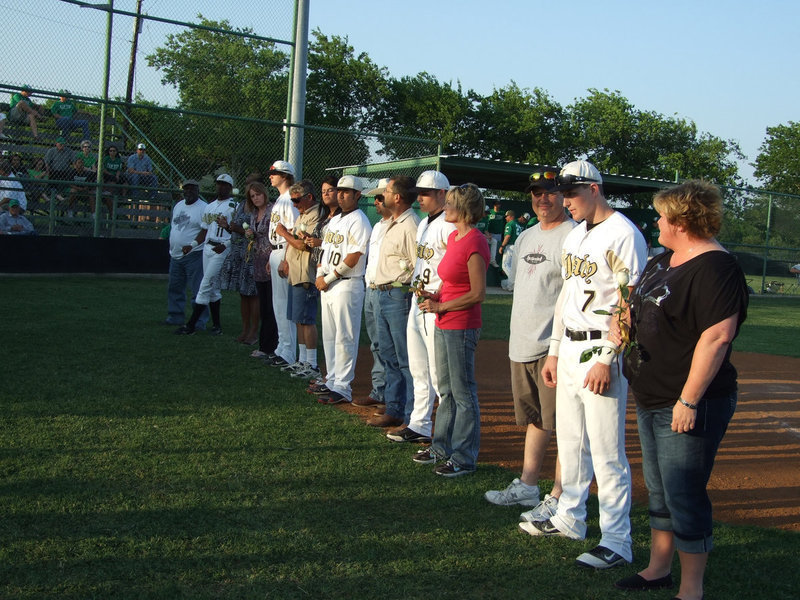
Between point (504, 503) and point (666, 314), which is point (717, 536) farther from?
point (666, 314)

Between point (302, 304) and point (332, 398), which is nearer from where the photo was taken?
point (332, 398)

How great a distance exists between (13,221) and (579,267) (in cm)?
1265

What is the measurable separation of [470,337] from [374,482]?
3.75 ft

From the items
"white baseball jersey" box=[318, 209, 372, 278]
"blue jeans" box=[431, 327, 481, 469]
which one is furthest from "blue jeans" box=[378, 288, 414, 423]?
"blue jeans" box=[431, 327, 481, 469]

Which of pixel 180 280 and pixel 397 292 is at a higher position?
pixel 397 292

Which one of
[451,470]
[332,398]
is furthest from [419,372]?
[332,398]

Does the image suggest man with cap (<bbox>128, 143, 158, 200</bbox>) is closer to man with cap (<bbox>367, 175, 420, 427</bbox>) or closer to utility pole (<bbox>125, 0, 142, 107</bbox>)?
utility pole (<bbox>125, 0, 142, 107</bbox>)

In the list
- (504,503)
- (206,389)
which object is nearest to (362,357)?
(206,389)

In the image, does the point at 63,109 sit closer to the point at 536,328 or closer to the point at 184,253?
the point at 184,253

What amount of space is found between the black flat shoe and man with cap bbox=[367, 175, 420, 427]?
2996 mm

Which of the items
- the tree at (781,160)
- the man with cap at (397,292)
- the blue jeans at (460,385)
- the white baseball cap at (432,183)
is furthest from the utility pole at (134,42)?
the tree at (781,160)

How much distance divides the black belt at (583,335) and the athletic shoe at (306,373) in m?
4.43

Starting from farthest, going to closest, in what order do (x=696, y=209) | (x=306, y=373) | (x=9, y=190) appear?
(x=9, y=190) < (x=306, y=373) < (x=696, y=209)

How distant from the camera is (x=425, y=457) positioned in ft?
17.9
